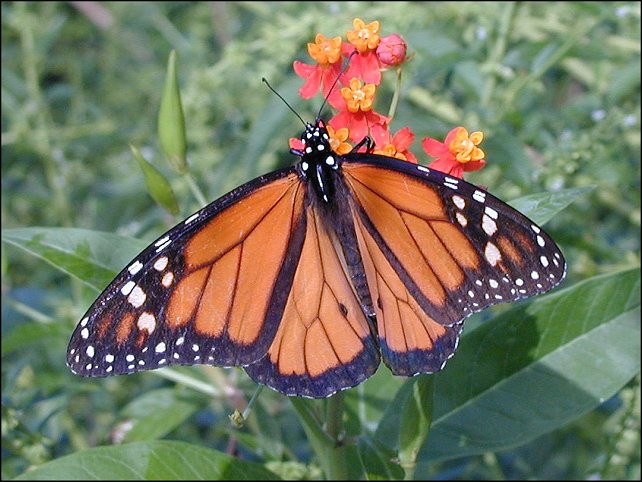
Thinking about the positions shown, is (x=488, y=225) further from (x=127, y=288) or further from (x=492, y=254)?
(x=127, y=288)

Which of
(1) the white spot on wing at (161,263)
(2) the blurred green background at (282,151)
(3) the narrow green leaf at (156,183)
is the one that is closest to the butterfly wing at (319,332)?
(1) the white spot on wing at (161,263)

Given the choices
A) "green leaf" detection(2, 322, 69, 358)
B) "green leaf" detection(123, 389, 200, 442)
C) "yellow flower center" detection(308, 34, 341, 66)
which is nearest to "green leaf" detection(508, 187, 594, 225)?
"yellow flower center" detection(308, 34, 341, 66)

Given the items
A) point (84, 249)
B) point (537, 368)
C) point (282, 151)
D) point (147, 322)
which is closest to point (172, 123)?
point (84, 249)

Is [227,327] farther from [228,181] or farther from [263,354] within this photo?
[228,181]

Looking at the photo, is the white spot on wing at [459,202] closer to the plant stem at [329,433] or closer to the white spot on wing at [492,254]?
the white spot on wing at [492,254]

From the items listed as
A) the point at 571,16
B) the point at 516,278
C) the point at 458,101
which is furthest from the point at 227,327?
the point at 458,101

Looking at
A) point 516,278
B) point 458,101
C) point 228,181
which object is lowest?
point 516,278

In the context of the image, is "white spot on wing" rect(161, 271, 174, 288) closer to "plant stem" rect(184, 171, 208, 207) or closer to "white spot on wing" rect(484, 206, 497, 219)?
"plant stem" rect(184, 171, 208, 207)
